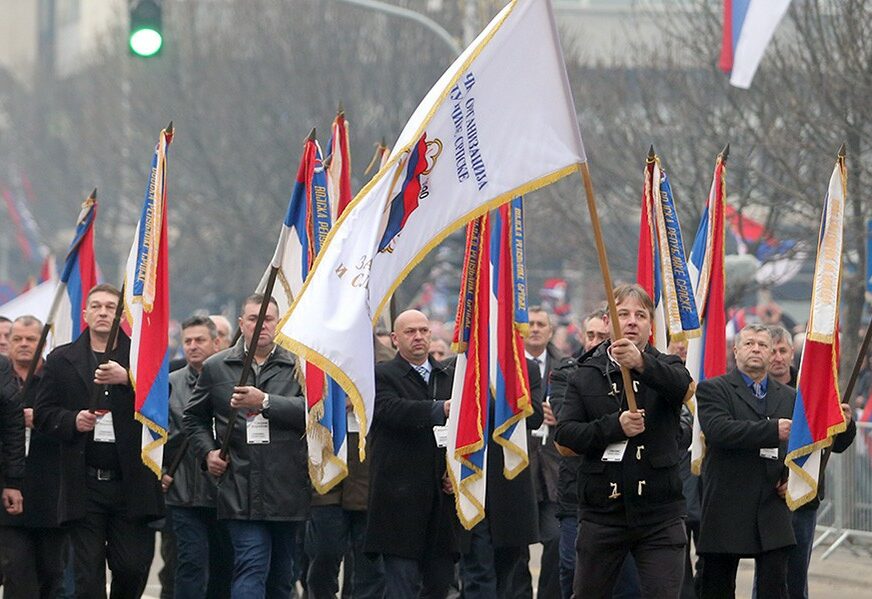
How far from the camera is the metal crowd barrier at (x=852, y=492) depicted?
15812mm

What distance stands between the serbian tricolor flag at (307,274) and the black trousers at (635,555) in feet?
7.54

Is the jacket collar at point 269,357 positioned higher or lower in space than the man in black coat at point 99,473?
higher

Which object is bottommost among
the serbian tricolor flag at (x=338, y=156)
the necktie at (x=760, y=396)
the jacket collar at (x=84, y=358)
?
the necktie at (x=760, y=396)

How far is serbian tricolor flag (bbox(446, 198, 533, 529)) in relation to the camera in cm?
1045

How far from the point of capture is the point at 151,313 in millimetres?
10930

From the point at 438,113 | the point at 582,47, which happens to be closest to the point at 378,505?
the point at 438,113

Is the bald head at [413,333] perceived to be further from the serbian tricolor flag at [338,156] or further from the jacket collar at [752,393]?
the serbian tricolor flag at [338,156]

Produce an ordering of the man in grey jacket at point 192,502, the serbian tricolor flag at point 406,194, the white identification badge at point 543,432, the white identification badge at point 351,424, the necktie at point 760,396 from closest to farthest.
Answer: the serbian tricolor flag at point 406,194, the necktie at point 760,396, the man in grey jacket at point 192,502, the white identification badge at point 351,424, the white identification badge at point 543,432

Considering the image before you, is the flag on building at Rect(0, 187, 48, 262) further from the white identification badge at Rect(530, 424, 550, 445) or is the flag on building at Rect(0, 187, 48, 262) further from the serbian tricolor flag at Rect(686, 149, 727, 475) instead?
the serbian tricolor flag at Rect(686, 149, 727, 475)

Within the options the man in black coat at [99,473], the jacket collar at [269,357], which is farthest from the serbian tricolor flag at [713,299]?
the man in black coat at [99,473]

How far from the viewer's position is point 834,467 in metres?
16.1

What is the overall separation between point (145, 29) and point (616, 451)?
28.4ft

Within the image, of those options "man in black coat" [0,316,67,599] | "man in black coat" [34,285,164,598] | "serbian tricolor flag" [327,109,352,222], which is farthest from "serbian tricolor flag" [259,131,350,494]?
"man in black coat" [0,316,67,599]

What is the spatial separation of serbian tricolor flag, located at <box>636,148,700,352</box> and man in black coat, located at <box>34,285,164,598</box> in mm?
2885
